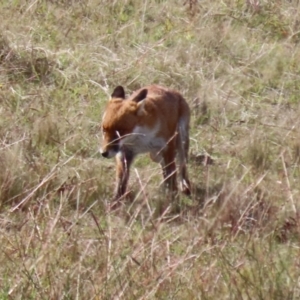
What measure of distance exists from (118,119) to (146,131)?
36 cm

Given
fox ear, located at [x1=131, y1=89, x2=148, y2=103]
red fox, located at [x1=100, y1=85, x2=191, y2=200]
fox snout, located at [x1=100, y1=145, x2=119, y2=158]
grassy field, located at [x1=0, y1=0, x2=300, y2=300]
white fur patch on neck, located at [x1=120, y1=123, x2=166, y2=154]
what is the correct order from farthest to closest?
fox ear, located at [x1=131, y1=89, x2=148, y2=103] → white fur patch on neck, located at [x1=120, y1=123, x2=166, y2=154] → red fox, located at [x1=100, y1=85, x2=191, y2=200] → fox snout, located at [x1=100, y1=145, x2=119, y2=158] → grassy field, located at [x1=0, y1=0, x2=300, y2=300]

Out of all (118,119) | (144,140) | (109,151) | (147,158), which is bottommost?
(147,158)

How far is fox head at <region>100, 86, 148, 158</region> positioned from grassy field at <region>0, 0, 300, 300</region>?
33cm

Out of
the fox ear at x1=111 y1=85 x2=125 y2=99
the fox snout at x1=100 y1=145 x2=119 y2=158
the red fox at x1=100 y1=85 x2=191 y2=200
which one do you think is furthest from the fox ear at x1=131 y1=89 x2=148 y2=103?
the fox snout at x1=100 y1=145 x2=119 y2=158

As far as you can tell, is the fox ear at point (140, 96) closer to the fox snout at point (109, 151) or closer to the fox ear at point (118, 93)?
the fox ear at point (118, 93)

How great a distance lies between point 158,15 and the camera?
12.1m

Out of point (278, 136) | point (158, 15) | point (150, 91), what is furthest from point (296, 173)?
point (158, 15)

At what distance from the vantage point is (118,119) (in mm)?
8023

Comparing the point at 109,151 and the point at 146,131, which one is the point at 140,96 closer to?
the point at 146,131

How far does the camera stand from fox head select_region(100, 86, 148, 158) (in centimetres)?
780

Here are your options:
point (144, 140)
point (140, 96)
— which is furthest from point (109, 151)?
point (140, 96)

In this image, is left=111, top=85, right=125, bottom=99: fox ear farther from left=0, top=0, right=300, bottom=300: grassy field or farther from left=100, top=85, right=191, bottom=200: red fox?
left=0, top=0, right=300, bottom=300: grassy field

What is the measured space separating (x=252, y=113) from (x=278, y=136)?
734 mm

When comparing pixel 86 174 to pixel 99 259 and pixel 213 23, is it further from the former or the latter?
pixel 213 23
